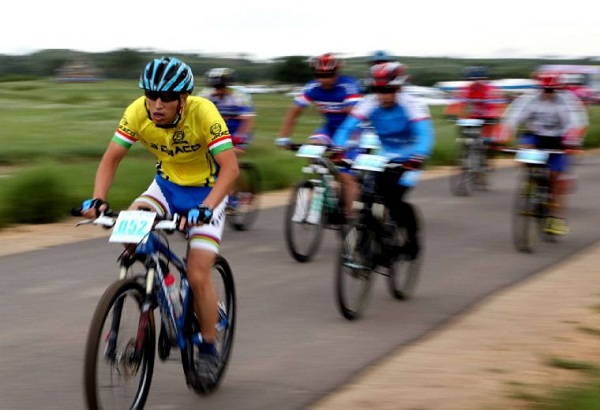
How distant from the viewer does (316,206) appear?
35.4 ft

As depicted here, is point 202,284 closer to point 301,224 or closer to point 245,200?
point 301,224

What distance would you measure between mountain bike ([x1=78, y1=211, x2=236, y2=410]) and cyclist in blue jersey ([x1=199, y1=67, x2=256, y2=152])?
291 inches

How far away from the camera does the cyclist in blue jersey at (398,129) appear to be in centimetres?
870

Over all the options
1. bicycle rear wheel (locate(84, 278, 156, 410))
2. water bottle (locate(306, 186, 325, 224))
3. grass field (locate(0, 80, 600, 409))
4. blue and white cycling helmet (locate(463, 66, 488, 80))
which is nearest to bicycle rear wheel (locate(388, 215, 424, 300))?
water bottle (locate(306, 186, 325, 224))

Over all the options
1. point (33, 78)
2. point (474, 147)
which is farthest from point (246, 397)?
point (33, 78)

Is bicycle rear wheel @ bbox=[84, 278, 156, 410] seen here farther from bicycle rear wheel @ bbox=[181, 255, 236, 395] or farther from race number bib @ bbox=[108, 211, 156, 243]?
bicycle rear wheel @ bbox=[181, 255, 236, 395]

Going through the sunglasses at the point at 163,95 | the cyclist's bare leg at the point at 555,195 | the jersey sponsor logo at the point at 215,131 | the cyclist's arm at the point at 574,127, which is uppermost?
the sunglasses at the point at 163,95

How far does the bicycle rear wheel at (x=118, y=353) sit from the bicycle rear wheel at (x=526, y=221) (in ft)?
23.6

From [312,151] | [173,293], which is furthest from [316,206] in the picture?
[173,293]

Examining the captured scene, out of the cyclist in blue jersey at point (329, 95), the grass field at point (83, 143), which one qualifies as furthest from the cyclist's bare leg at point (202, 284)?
the cyclist in blue jersey at point (329, 95)

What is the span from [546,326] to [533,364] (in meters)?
1.24

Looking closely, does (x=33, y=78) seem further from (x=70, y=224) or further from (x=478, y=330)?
(x=478, y=330)

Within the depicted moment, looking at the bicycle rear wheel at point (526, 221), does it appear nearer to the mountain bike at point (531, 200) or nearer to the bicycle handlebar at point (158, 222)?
the mountain bike at point (531, 200)

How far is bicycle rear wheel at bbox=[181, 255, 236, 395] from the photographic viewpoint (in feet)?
19.1
